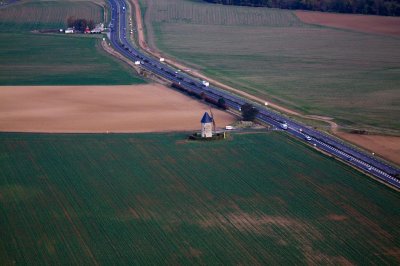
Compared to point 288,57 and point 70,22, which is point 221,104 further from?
point 70,22

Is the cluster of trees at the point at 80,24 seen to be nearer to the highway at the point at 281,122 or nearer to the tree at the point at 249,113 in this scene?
the highway at the point at 281,122

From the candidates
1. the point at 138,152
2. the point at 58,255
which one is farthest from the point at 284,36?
the point at 58,255

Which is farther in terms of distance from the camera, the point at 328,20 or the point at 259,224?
the point at 328,20

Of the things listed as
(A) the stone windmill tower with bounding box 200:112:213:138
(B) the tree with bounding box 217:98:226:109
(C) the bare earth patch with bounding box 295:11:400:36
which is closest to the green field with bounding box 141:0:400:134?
(C) the bare earth patch with bounding box 295:11:400:36

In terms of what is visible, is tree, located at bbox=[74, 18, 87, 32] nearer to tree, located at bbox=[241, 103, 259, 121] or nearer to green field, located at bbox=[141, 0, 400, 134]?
green field, located at bbox=[141, 0, 400, 134]

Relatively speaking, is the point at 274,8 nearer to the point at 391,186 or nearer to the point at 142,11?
the point at 142,11

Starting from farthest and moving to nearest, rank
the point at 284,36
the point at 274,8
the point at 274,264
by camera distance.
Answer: the point at 274,8
the point at 284,36
the point at 274,264

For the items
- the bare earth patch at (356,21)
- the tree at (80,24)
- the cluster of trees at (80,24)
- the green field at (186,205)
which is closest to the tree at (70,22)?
the cluster of trees at (80,24)
